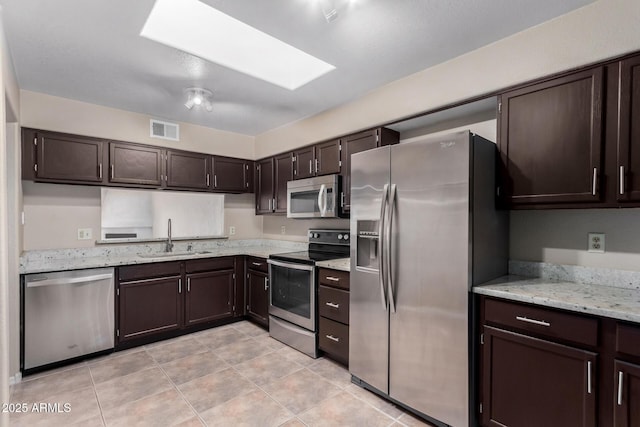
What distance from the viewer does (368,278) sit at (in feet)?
7.59

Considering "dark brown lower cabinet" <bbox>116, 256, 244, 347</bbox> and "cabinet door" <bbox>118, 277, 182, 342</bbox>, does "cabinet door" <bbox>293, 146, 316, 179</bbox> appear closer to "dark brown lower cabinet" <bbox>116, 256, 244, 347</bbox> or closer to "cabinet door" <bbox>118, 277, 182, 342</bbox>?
"dark brown lower cabinet" <bbox>116, 256, 244, 347</bbox>

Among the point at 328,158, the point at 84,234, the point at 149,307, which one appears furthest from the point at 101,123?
the point at 328,158

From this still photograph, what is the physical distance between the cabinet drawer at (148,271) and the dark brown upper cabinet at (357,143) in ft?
6.43

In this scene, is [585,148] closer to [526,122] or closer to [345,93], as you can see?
[526,122]

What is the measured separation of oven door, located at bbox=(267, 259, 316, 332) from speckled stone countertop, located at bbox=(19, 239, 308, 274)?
1.24 feet

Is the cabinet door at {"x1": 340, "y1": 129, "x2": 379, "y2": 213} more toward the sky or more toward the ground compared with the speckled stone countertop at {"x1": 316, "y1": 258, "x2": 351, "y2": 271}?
more toward the sky

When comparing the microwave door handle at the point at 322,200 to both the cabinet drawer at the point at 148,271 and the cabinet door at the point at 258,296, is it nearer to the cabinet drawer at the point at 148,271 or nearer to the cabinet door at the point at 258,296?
the cabinet door at the point at 258,296

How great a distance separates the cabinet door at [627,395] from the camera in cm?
134

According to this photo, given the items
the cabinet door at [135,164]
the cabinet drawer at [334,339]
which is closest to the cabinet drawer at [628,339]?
the cabinet drawer at [334,339]

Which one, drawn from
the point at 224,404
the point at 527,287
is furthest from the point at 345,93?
the point at 224,404

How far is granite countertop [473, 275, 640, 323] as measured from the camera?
1.41 meters

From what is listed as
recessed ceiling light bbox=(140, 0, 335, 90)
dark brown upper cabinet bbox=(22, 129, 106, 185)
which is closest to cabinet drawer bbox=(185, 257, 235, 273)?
dark brown upper cabinet bbox=(22, 129, 106, 185)

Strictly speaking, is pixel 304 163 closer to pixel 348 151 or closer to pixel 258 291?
pixel 348 151

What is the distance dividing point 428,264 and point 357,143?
1495 mm
